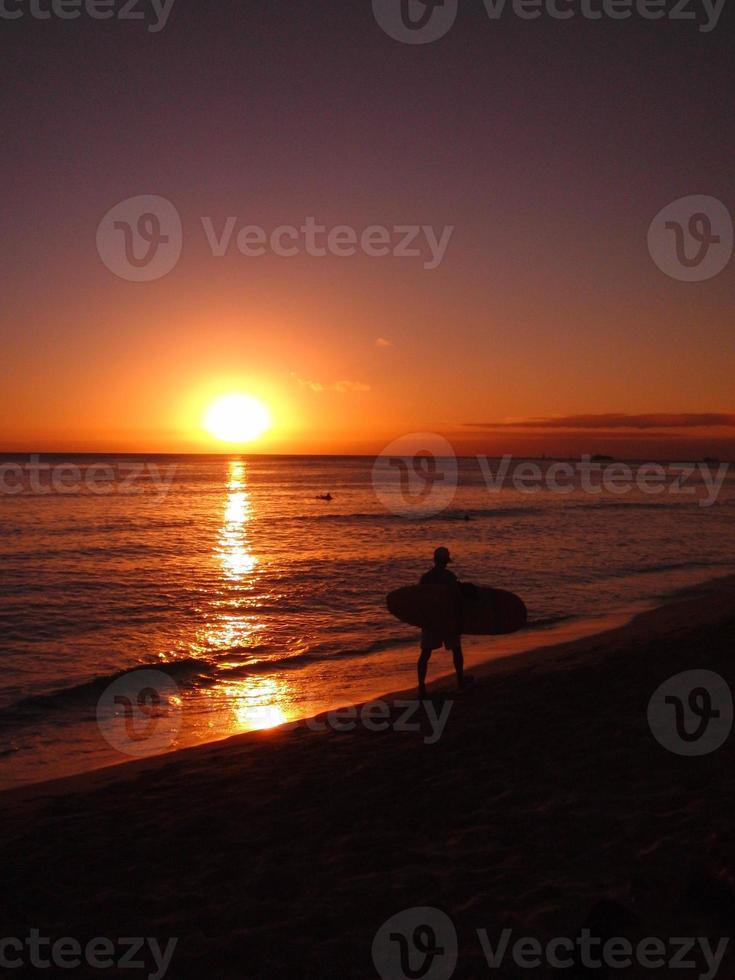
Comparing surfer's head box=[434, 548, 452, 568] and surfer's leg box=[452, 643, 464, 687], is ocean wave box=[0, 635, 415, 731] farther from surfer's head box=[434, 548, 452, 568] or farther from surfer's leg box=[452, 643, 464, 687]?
surfer's head box=[434, 548, 452, 568]

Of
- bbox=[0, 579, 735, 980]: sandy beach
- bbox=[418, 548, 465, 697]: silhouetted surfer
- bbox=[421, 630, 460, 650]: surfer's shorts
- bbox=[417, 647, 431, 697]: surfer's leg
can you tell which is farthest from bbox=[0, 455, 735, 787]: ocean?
bbox=[0, 579, 735, 980]: sandy beach

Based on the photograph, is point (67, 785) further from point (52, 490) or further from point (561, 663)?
point (52, 490)

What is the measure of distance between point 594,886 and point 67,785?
618 cm

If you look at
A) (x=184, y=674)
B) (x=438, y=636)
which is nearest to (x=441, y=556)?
(x=438, y=636)

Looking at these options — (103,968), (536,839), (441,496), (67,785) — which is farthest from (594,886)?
(441,496)

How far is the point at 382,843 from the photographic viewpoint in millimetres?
5852

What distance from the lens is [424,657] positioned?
33.2ft

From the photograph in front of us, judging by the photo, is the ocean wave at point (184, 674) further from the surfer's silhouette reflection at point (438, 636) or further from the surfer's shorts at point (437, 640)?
the surfer's shorts at point (437, 640)

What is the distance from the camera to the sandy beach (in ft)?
15.0

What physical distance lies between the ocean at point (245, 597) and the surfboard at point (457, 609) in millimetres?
1993

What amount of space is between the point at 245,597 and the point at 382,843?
636 inches

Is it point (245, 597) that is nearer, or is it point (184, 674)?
point (184, 674)

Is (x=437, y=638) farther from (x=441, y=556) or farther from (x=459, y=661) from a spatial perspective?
(x=441, y=556)

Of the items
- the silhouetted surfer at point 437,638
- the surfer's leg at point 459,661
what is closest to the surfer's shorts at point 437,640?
the silhouetted surfer at point 437,638
